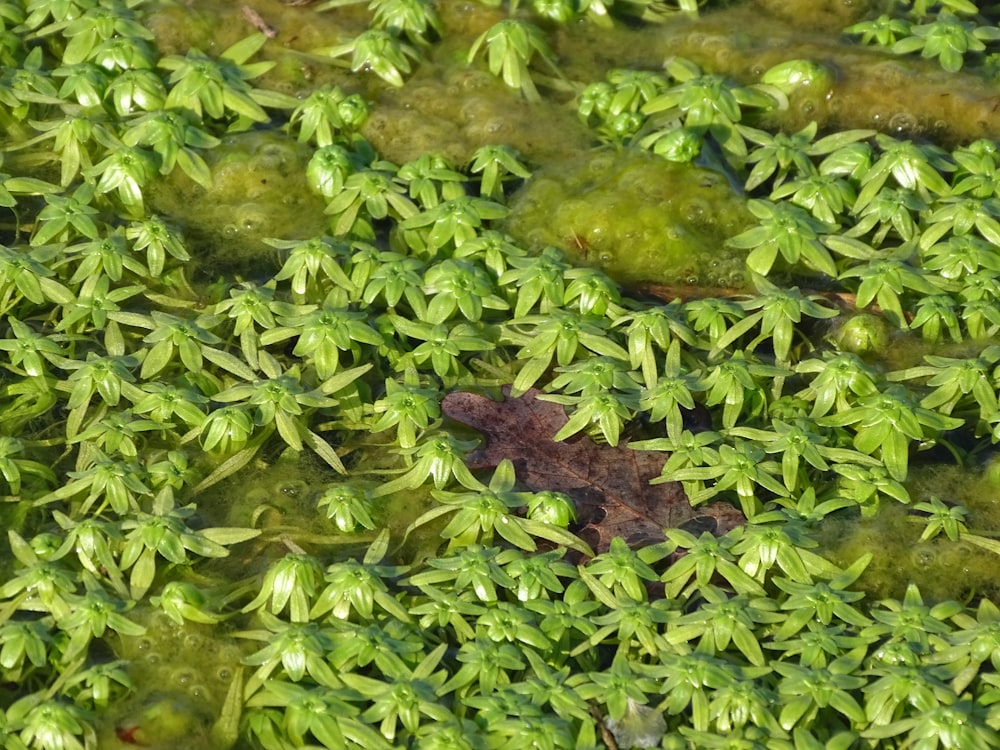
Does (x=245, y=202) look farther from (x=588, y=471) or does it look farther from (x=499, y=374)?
(x=588, y=471)

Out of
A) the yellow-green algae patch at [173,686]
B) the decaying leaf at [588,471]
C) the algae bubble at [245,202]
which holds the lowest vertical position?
the yellow-green algae patch at [173,686]

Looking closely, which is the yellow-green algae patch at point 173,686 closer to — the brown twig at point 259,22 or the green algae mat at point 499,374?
the green algae mat at point 499,374

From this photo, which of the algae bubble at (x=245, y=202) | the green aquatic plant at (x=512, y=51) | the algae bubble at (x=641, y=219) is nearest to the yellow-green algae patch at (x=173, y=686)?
the algae bubble at (x=245, y=202)

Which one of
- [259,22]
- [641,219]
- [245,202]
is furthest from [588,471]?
[259,22]

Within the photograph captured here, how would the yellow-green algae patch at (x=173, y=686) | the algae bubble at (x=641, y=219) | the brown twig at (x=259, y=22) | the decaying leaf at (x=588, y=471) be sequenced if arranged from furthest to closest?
the brown twig at (x=259, y=22)
the algae bubble at (x=641, y=219)
the decaying leaf at (x=588, y=471)
the yellow-green algae patch at (x=173, y=686)

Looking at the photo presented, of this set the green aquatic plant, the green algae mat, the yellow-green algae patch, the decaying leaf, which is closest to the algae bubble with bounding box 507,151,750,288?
the green algae mat

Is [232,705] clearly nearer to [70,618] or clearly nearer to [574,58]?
Result: [70,618]
